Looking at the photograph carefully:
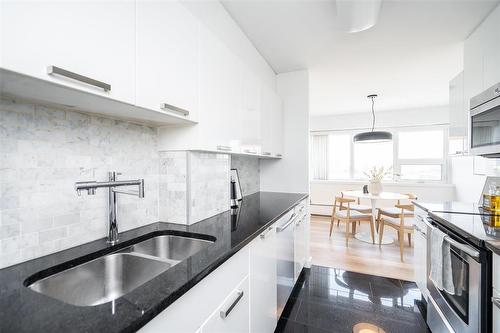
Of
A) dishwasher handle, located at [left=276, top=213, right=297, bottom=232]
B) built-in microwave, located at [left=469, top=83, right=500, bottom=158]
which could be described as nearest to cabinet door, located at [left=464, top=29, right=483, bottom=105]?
built-in microwave, located at [left=469, top=83, right=500, bottom=158]

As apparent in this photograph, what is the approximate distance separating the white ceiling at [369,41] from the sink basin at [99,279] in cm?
188

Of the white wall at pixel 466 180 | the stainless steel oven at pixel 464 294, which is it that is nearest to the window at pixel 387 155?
the white wall at pixel 466 180

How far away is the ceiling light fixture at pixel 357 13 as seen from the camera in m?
1.57

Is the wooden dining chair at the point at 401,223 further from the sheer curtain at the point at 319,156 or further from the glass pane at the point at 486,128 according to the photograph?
the sheer curtain at the point at 319,156

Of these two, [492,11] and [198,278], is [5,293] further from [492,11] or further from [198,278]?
[492,11]

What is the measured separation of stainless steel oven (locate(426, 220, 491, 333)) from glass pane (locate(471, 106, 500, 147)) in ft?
2.32

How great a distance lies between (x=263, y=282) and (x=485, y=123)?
1.93 meters

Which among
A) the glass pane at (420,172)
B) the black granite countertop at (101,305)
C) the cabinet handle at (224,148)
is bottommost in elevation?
the black granite countertop at (101,305)

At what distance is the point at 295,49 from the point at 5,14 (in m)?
2.33

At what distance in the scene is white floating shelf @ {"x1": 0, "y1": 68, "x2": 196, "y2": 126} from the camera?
672mm

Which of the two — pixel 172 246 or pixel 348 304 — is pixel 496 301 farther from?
pixel 172 246

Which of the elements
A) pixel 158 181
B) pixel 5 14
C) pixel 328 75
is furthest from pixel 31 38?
pixel 328 75

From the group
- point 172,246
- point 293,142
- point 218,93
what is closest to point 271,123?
point 293,142

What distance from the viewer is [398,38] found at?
88.0 inches
